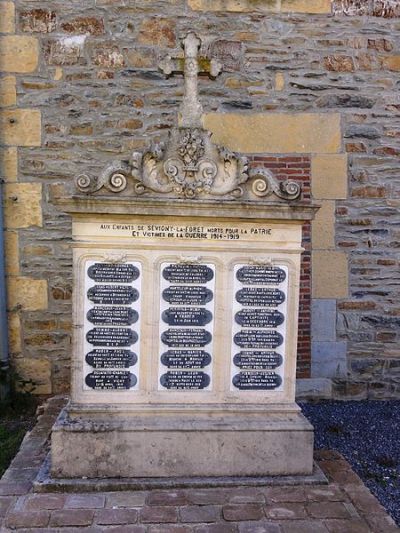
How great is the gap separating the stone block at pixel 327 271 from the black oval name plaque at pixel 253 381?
230 cm

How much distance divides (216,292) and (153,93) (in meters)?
3.02

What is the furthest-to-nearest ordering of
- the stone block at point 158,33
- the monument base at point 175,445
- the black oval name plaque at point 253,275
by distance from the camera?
1. the stone block at point 158,33
2. the black oval name plaque at point 253,275
3. the monument base at point 175,445

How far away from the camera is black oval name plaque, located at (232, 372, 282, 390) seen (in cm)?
391

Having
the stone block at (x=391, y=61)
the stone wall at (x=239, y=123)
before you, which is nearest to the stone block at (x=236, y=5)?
the stone wall at (x=239, y=123)

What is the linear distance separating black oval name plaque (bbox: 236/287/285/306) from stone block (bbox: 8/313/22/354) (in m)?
3.10

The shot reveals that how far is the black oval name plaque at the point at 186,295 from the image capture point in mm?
3850

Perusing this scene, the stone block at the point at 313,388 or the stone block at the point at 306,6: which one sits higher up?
the stone block at the point at 306,6

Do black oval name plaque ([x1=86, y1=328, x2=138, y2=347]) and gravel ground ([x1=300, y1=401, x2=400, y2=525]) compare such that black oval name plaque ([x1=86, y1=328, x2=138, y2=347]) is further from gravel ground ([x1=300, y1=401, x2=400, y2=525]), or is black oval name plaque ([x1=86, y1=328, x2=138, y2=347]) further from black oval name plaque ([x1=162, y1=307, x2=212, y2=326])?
gravel ground ([x1=300, y1=401, x2=400, y2=525])

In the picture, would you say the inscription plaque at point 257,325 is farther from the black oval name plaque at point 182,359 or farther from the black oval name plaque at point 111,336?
the black oval name plaque at point 111,336

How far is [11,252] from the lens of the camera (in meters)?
5.90

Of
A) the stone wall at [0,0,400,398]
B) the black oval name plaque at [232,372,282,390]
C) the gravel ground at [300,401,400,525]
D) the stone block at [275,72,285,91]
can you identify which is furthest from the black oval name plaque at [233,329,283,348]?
the stone block at [275,72,285,91]

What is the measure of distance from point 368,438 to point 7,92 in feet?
16.8

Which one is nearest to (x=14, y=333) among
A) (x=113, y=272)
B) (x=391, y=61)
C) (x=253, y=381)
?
(x=113, y=272)

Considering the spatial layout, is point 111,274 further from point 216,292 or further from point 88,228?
point 216,292
